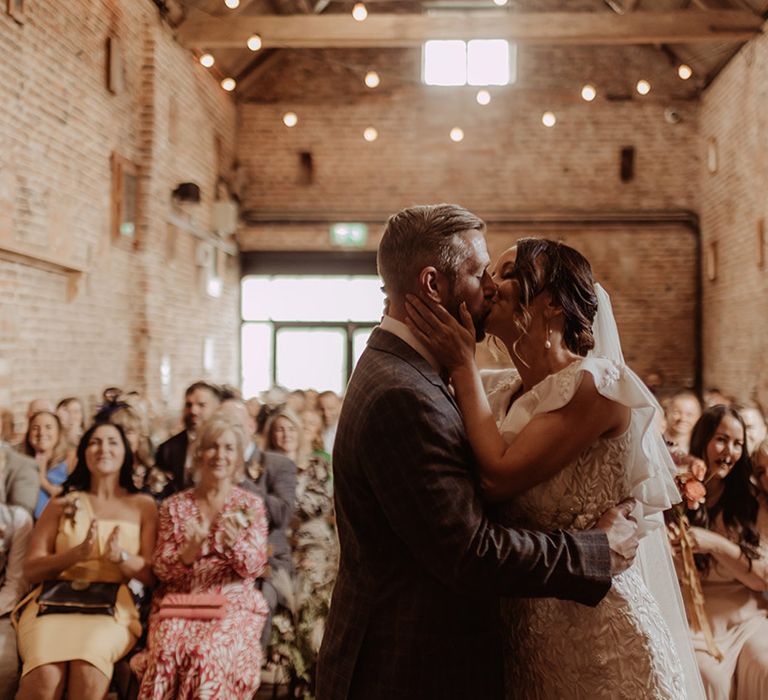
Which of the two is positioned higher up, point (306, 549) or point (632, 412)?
point (632, 412)

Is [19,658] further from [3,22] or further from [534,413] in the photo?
[3,22]

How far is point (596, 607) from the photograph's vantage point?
1.90 meters

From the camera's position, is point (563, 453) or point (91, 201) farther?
point (91, 201)

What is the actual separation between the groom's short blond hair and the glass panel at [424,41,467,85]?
38.7 feet

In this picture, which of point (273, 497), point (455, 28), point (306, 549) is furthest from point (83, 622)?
point (455, 28)

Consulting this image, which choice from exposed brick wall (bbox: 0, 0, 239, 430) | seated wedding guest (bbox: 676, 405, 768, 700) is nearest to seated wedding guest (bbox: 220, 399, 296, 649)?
seated wedding guest (bbox: 676, 405, 768, 700)

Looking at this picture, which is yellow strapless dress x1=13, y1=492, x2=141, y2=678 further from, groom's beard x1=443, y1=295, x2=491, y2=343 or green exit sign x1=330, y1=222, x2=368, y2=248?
green exit sign x1=330, y1=222, x2=368, y2=248

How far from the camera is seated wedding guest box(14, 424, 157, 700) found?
3395 millimetres

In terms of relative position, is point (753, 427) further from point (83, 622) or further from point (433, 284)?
point (433, 284)

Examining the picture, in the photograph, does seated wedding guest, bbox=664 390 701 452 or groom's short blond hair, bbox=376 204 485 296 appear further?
seated wedding guest, bbox=664 390 701 452

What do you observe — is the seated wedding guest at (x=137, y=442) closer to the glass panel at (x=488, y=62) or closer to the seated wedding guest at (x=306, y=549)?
the seated wedding guest at (x=306, y=549)

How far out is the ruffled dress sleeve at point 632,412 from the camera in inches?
71.4

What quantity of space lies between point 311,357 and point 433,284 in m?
11.4

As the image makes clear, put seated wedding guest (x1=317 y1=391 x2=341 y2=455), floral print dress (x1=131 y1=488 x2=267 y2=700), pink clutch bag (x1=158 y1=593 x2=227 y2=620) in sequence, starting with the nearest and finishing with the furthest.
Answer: floral print dress (x1=131 y1=488 x2=267 y2=700) < pink clutch bag (x1=158 y1=593 x2=227 y2=620) < seated wedding guest (x1=317 y1=391 x2=341 y2=455)
